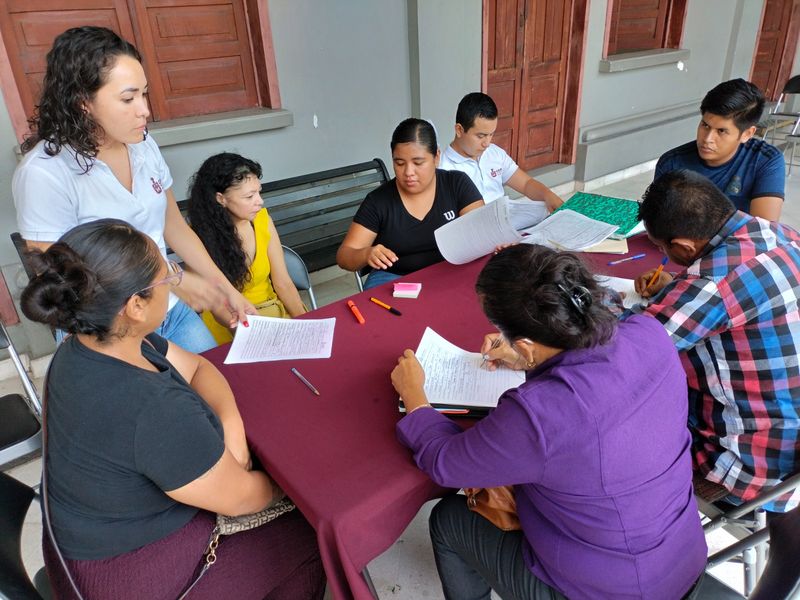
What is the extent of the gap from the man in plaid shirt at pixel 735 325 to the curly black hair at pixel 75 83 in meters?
1.42

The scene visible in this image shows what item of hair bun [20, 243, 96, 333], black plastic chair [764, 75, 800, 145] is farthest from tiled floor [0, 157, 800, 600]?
black plastic chair [764, 75, 800, 145]

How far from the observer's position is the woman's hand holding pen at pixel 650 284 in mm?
1536

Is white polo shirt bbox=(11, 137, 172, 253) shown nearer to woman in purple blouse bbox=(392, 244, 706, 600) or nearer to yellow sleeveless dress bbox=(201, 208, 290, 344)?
yellow sleeveless dress bbox=(201, 208, 290, 344)

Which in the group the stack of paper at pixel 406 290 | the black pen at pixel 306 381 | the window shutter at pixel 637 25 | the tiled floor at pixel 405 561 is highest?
the window shutter at pixel 637 25

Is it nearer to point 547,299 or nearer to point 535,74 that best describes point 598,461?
point 547,299

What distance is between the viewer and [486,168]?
108 inches

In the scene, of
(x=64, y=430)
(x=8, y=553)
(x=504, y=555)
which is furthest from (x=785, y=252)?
(x=8, y=553)

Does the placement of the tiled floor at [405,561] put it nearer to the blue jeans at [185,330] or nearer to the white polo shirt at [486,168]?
the blue jeans at [185,330]

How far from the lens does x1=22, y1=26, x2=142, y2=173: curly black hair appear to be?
1.40 metres

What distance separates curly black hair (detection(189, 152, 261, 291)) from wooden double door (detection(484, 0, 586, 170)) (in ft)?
9.19

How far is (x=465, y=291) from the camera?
65.2 inches

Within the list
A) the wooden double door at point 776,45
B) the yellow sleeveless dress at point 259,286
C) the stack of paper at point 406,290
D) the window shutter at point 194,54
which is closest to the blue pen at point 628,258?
the stack of paper at point 406,290

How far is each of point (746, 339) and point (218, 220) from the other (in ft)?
5.61

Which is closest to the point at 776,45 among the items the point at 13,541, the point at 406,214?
the point at 406,214
